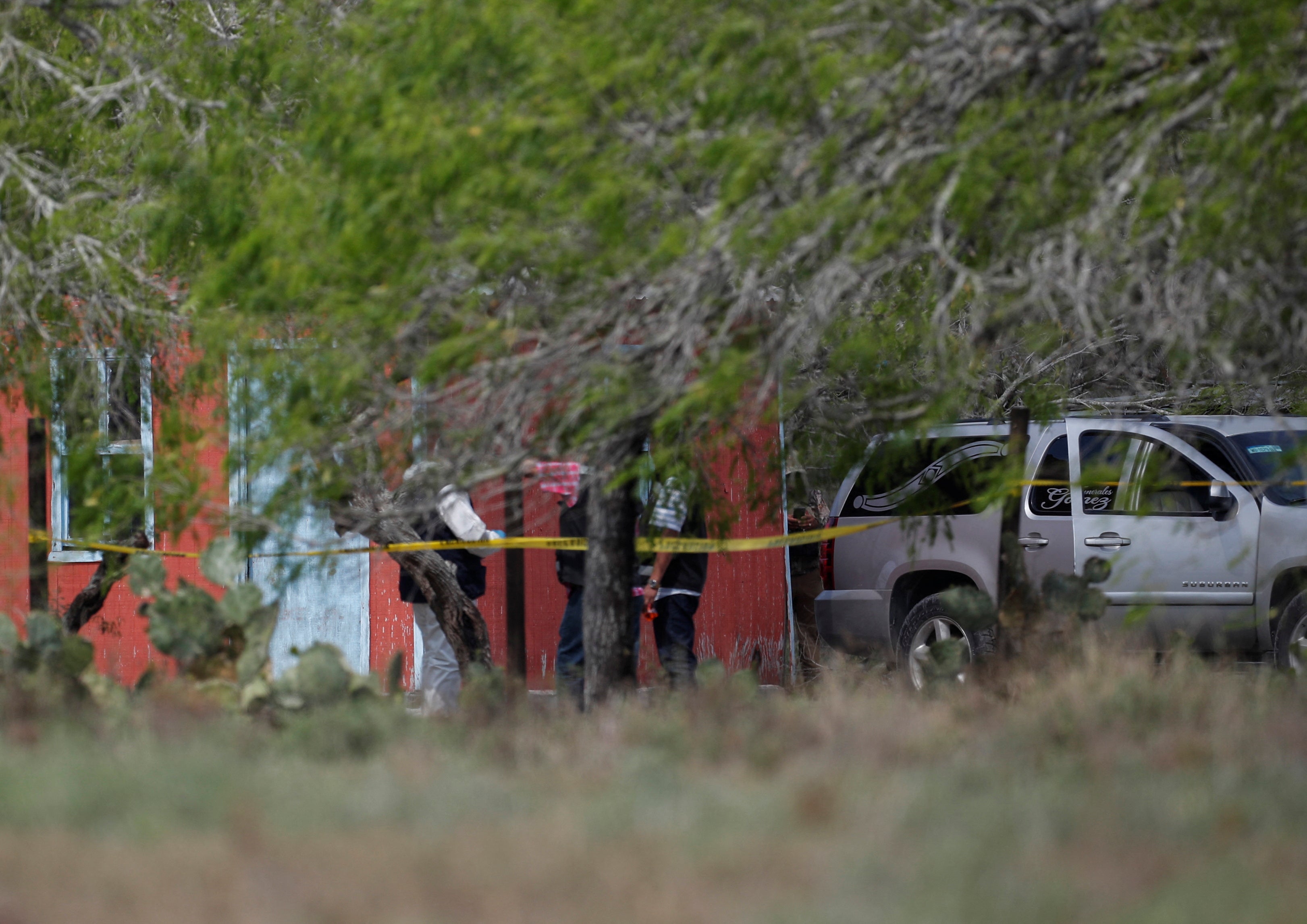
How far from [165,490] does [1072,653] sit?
158 inches

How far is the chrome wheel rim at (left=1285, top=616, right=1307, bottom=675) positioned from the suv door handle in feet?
3.72

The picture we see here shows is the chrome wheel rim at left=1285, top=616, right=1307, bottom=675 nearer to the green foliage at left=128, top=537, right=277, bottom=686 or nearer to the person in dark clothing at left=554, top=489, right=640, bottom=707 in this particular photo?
the person in dark clothing at left=554, top=489, right=640, bottom=707

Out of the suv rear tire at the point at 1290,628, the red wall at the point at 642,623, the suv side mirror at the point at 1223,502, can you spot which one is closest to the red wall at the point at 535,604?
the red wall at the point at 642,623

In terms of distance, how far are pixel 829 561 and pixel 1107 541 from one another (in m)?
1.88

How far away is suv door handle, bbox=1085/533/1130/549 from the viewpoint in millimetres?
9555

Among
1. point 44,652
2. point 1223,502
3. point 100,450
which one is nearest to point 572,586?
point 100,450

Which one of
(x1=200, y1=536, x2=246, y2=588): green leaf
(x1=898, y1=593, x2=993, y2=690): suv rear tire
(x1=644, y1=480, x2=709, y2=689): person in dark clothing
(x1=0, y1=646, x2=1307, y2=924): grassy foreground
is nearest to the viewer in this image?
(x1=0, y1=646, x2=1307, y2=924): grassy foreground

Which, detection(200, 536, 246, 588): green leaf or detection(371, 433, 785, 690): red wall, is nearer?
detection(200, 536, 246, 588): green leaf

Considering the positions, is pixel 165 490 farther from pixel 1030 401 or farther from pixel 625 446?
pixel 1030 401

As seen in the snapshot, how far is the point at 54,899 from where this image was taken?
3.56 m

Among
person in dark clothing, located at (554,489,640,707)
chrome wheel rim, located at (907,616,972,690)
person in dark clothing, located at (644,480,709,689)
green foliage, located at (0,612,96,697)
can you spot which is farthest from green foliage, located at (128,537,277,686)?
chrome wheel rim, located at (907,616,972,690)

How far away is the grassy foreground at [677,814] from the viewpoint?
342cm

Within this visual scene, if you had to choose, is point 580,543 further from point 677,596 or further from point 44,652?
point 44,652

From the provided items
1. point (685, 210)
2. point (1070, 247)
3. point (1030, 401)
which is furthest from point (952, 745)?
point (1030, 401)
